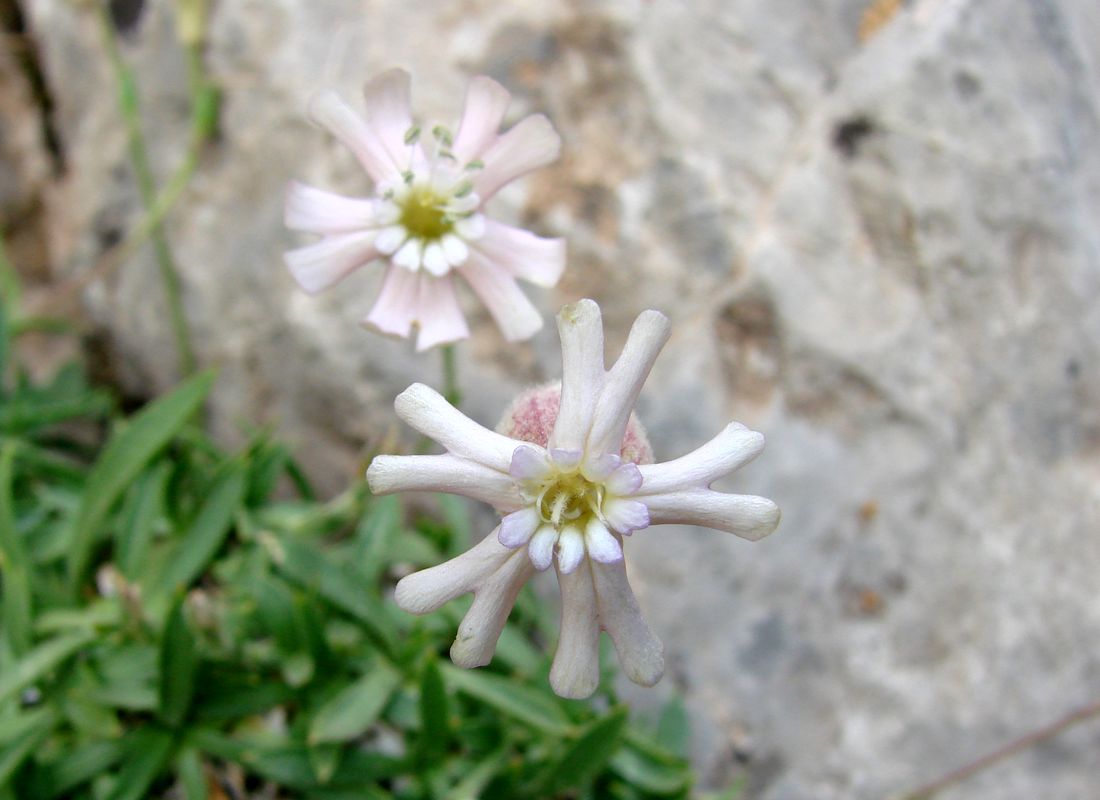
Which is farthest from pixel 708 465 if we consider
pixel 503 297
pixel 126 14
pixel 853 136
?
pixel 126 14

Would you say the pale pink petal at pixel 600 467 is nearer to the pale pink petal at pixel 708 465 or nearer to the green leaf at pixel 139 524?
the pale pink petal at pixel 708 465

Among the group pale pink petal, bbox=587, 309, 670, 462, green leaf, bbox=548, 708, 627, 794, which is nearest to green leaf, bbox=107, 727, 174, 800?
green leaf, bbox=548, 708, 627, 794

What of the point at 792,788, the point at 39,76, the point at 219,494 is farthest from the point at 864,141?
the point at 39,76

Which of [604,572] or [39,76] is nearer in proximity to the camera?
[604,572]

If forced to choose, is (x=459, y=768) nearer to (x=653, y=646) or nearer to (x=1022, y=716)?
(x=653, y=646)

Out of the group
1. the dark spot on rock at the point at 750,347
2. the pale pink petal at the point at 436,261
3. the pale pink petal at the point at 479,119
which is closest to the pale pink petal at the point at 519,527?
the pale pink petal at the point at 436,261

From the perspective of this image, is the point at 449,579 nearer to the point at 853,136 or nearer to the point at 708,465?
the point at 708,465
